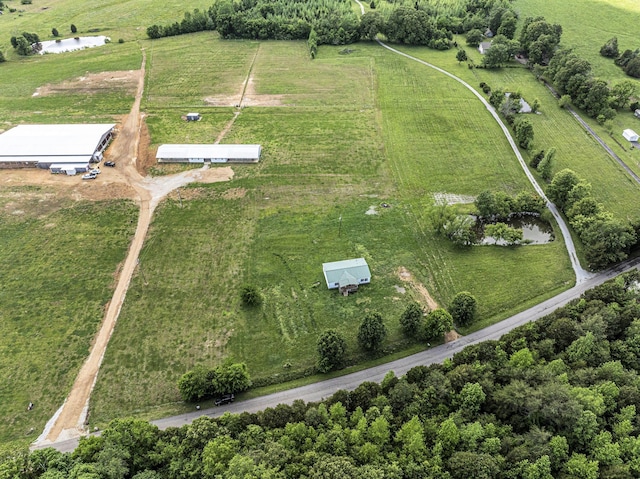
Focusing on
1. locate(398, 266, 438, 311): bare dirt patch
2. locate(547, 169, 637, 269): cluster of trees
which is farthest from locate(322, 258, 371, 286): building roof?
locate(547, 169, 637, 269): cluster of trees

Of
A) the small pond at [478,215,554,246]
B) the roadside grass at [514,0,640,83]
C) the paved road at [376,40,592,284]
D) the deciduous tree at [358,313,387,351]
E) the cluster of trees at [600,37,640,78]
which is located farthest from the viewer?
the roadside grass at [514,0,640,83]

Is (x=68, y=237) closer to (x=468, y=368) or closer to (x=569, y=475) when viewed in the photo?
(x=468, y=368)

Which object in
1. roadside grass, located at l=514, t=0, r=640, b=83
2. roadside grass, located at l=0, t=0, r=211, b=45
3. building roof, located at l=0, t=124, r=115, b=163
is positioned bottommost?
building roof, located at l=0, t=124, r=115, b=163

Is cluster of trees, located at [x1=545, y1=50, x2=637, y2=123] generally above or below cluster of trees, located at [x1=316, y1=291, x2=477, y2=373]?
above

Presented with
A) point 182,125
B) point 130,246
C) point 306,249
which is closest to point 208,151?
point 182,125

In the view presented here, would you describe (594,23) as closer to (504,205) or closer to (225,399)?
(504,205)

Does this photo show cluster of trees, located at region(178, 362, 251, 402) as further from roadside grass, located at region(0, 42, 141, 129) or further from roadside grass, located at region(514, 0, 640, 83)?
roadside grass, located at region(514, 0, 640, 83)

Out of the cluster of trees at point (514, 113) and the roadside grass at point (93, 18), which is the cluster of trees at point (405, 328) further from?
the roadside grass at point (93, 18)
